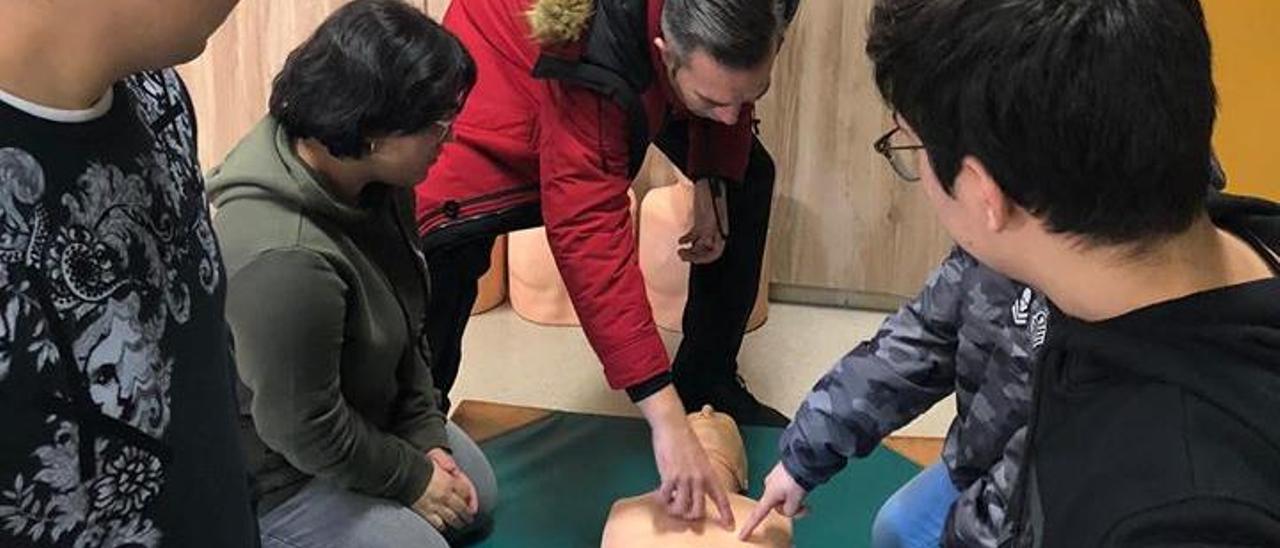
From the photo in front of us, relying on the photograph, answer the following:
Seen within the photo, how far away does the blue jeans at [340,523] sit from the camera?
176 cm

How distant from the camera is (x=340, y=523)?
1780 millimetres

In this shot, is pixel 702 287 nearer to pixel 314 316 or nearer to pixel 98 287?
pixel 314 316

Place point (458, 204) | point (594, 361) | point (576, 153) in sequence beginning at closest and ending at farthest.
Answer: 1. point (576, 153)
2. point (458, 204)
3. point (594, 361)

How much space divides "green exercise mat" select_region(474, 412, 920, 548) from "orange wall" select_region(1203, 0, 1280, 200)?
78 cm

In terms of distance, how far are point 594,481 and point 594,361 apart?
0.51 m

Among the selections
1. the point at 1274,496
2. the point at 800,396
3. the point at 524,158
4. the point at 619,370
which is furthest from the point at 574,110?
the point at 1274,496

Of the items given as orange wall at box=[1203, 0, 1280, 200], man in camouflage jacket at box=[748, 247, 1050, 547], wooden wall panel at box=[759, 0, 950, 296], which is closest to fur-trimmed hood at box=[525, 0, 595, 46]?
man in camouflage jacket at box=[748, 247, 1050, 547]

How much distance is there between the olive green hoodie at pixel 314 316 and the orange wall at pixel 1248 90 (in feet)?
4.39

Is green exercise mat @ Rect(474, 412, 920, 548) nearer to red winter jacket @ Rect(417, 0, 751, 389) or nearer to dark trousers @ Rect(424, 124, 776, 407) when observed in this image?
dark trousers @ Rect(424, 124, 776, 407)

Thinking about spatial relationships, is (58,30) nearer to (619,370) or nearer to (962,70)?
(962,70)

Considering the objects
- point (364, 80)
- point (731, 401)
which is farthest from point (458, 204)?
point (731, 401)

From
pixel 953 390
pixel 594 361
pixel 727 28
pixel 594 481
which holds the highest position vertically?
pixel 727 28

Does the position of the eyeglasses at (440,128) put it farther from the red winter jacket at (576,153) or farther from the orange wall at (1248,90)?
the orange wall at (1248,90)

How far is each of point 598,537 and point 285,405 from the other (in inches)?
21.5
